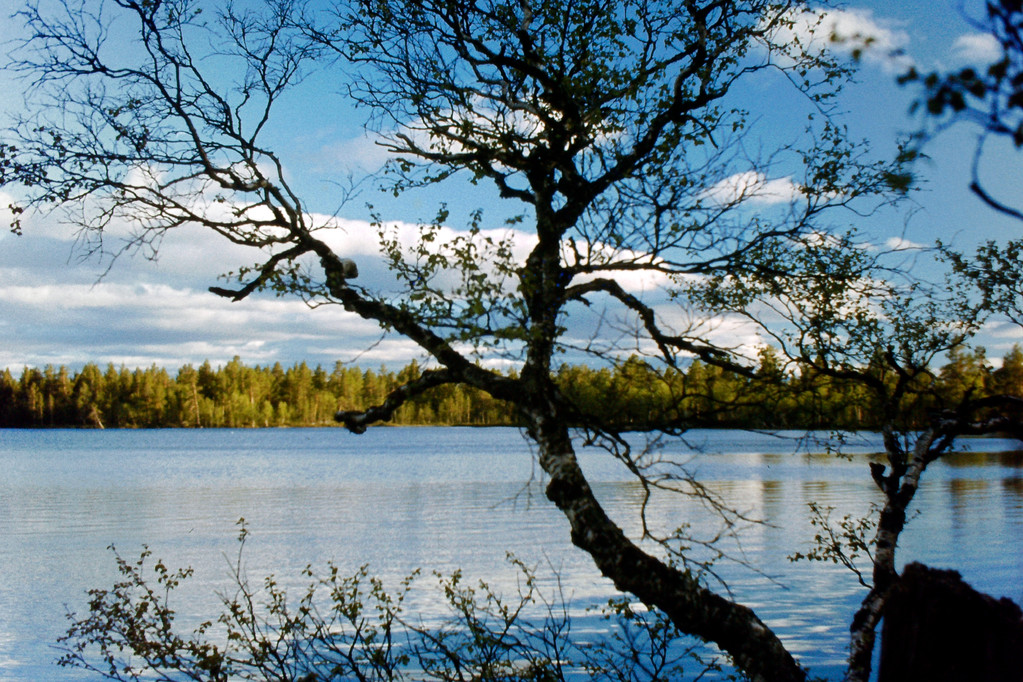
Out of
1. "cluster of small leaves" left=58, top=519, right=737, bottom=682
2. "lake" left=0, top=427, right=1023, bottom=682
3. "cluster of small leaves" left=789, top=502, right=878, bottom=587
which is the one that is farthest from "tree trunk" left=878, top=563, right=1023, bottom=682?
"cluster of small leaves" left=789, top=502, right=878, bottom=587

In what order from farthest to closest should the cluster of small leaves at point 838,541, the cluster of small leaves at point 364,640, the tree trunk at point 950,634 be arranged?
the cluster of small leaves at point 838,541 → the cluster of small leaves at point 364,640 → the tree trunk at point 950,634

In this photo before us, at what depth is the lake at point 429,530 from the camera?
17.1 metres

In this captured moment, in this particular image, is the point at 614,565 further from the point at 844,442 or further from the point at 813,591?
the point at 813,591

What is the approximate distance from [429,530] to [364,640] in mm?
18340

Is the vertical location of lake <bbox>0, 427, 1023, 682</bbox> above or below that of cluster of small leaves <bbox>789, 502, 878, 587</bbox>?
below

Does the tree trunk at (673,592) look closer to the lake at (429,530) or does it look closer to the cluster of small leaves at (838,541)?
the lake at (429,530)

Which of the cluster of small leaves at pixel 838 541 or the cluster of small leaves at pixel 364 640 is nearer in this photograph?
the cluster of small leaves at pixel 364 640

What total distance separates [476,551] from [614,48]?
17.6 meters

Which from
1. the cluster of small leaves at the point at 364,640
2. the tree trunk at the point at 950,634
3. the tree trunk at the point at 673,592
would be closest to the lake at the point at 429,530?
the tree trunk at the point at 673,592

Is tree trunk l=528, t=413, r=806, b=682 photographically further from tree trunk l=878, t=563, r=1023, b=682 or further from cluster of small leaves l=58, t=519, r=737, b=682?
tree trunk l=878, t=563, r=1023, b=682

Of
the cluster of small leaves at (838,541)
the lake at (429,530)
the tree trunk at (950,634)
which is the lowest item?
the lake at (429,530)

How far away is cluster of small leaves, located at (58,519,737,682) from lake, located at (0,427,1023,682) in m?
1.26

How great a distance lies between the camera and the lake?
1712cm

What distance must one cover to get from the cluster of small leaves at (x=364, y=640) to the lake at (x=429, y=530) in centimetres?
126
